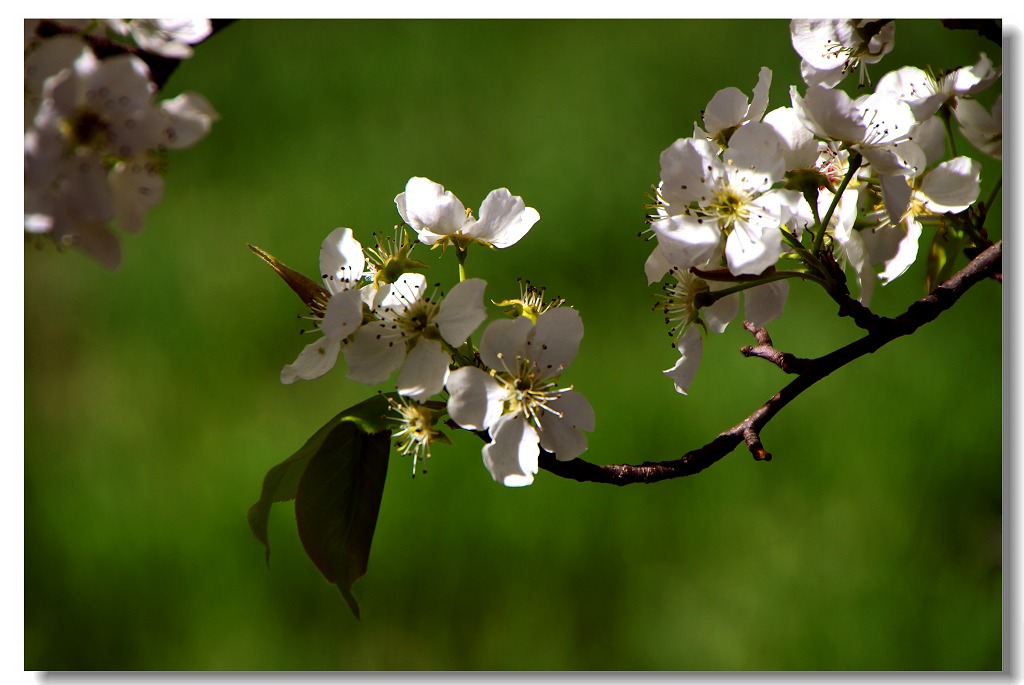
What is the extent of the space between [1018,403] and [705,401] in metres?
0.60

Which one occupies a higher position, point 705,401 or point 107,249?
point 107,249

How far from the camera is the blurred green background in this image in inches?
55.5

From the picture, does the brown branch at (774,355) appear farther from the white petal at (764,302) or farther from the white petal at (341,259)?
the white petal at (341,259)

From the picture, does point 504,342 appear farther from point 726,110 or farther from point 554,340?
point 726,110

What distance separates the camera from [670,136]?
5.55 feet

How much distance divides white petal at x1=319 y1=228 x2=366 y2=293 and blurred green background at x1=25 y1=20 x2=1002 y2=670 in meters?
0.80

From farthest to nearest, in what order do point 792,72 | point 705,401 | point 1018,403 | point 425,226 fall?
point 792,72, point 705,401, point 1018,403, point 425,226

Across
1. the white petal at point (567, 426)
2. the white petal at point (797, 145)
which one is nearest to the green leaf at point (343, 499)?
the white petal at point (567, 426)

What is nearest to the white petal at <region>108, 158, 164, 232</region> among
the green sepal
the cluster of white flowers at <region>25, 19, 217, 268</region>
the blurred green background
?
the cluster of white flowers at <region>25, 19, 217, 268</region>

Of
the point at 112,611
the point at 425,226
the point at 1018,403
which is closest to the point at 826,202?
the point at 425,226

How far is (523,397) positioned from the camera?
2.05ft

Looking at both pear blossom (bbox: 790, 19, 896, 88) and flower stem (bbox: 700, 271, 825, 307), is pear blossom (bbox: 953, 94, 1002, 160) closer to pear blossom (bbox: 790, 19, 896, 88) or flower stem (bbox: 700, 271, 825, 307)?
pear blossom (bbox: 790, 19, 896, 88)

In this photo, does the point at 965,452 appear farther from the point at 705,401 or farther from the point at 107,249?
the point at 107,249

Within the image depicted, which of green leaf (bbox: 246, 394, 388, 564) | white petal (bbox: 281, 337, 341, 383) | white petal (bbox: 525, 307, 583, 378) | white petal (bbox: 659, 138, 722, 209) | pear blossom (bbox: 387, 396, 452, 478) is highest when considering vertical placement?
white petal (bbox: 659, 138, 722, 209)
